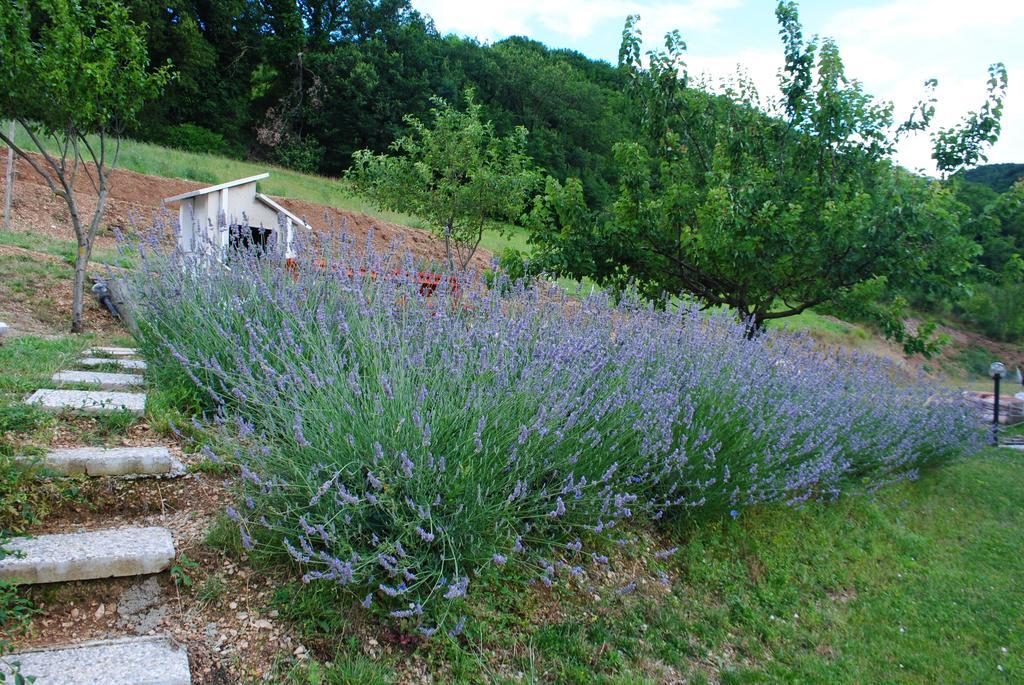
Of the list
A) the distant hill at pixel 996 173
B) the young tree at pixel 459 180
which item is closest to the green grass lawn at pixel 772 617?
the young tree at pixel 459 180

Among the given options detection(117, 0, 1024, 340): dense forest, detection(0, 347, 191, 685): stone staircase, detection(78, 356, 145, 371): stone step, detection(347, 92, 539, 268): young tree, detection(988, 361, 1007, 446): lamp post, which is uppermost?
detection(117, 0, 1024, 340): dense forest

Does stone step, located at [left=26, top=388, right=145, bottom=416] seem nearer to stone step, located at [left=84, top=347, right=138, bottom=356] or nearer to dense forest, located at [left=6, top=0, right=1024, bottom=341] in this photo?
stone step, located at [left=84, top=347, right=138, bottom=356]

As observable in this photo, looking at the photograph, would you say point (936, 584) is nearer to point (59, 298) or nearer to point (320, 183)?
point (59, 298)

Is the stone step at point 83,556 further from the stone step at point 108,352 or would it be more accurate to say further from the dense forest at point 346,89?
the dense forest at point 346,89

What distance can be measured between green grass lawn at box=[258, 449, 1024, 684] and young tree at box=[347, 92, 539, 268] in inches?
285

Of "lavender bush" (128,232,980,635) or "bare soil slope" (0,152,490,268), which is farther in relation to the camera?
"bare soil slope" (0,152,490,268)

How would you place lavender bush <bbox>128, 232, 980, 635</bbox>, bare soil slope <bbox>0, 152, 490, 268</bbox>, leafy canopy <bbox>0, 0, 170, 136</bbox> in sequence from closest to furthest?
lavender bush <bbox>128, 232, 980, 635</bbox>, leafy canopy <bbox>0, 0, 170, 136</bbox>, bare soil slope <bbox>0, 152, 490, 268</bbox>

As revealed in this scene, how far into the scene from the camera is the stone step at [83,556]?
2135 millimetres

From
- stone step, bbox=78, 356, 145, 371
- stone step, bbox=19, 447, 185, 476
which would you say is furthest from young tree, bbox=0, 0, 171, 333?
stone step, bbox=19, 447, 185, 476

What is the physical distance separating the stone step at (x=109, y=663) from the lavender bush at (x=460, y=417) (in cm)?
41

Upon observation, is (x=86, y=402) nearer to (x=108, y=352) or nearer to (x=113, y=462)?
(x=113, y=462)

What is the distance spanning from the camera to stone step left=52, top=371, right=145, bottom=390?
3.78 metres

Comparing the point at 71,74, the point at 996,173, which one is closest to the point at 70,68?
the point at 71,74

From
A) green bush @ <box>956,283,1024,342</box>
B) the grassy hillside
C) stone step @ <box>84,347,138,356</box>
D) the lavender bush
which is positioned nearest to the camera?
the lavender bush
